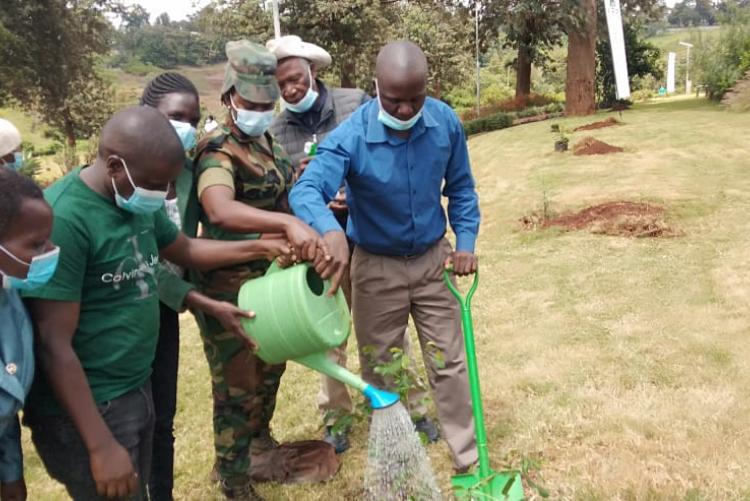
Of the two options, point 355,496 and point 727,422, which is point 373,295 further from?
point 727,422

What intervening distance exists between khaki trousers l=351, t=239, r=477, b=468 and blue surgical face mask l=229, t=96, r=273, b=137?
0.77 metres

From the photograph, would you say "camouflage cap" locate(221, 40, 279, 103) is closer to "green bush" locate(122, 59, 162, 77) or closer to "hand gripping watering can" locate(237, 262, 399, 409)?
"hand gripping watering can" locate(237, 262, 399, 409)

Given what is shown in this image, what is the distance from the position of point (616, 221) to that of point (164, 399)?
6.18 meters

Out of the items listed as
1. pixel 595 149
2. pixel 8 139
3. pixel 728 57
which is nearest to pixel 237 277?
pixel 8 139

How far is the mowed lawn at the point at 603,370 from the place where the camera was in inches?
115

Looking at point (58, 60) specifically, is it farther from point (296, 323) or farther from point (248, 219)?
point (296, 323)

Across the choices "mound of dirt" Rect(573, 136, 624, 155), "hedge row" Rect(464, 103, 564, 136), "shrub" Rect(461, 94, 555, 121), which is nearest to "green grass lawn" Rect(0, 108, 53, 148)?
"shrub" Rect(461, 94, 555, 121)

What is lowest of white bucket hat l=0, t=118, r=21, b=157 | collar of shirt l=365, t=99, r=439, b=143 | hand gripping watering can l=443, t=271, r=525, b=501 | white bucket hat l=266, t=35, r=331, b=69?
hand gripping watering can l=443, t=271, r=525, b=501

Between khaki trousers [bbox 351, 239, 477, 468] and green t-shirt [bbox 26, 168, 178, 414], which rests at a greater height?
green t-shirt [bbox 26, 168, 178, 414]

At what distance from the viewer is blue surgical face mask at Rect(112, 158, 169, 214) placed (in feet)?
5.58

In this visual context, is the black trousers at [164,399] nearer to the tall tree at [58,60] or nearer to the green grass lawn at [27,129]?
the tall tree at [58,60]

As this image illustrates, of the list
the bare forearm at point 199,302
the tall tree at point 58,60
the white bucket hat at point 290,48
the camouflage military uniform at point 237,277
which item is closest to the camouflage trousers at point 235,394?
the camouflage military uniform at point 237,277

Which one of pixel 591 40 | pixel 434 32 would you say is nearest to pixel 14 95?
pixel 434 32

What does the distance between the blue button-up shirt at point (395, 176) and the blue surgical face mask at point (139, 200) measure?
72 centimetres
